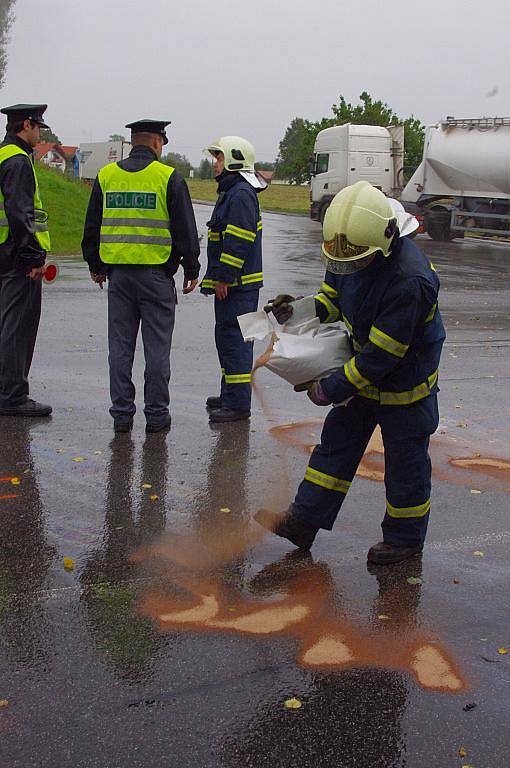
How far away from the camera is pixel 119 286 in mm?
6602

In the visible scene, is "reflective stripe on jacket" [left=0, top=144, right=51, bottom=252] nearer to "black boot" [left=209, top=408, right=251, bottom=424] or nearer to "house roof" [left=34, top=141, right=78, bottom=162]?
"house roof" [left=34, top=141, right=78, bottom=162]

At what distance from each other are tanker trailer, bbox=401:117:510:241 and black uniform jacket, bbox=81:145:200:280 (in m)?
20.9

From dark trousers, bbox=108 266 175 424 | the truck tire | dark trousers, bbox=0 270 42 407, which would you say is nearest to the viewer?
dark trousers, bbox=108 266 175 424

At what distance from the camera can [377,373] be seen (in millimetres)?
4262

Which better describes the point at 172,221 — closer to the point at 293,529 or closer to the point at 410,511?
the point at 293,529

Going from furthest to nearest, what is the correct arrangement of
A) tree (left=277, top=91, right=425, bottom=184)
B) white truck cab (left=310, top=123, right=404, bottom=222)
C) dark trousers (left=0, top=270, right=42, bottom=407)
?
1. tree (left=277, top=91, right=425, bottom=184)
2. white truck cab (left=310, top=123, right=404, bottom=222)
3. dark trousers (left=0, top=270, right=42, bottom=407)

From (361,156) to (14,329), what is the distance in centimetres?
2538

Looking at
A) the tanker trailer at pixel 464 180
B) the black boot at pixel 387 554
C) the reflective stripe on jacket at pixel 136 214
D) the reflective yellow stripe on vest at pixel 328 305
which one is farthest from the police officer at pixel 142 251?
the tanker trailer at pixel 464 180

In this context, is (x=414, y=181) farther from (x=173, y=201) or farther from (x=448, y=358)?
(x=173, y=201)

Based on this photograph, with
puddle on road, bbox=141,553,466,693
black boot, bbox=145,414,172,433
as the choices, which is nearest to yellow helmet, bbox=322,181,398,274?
puddle on road, bbox=141,553,466,693

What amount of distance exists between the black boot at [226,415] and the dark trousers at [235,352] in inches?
1.2

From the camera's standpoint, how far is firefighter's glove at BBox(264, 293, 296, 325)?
4.77 meters

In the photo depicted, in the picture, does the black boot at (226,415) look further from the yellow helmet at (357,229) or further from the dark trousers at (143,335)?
the yellow helmet at (357,229)

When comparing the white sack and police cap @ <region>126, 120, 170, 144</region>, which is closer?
the white sack
